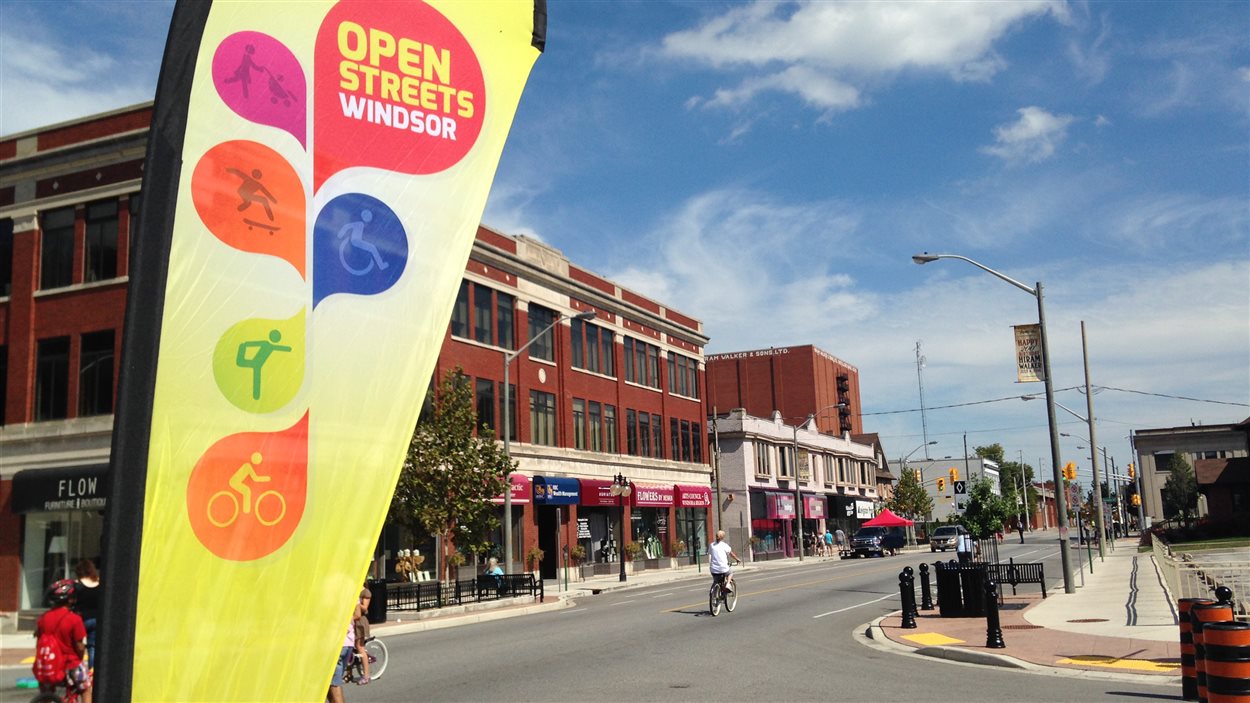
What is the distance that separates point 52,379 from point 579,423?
22583mm

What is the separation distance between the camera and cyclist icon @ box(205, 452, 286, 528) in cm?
202

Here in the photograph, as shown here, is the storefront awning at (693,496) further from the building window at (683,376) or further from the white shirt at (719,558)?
the white shirt at (719,558)

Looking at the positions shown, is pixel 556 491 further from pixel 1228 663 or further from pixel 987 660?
pixel 1228 663

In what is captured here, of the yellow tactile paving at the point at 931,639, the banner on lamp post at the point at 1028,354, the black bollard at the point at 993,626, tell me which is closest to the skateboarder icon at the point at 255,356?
the black bollard at the point at 993,626

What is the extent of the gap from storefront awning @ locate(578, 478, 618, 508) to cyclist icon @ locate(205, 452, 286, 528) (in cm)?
4227

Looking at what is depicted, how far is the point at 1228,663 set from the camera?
333 inches

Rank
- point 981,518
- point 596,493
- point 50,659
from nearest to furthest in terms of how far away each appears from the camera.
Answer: point 50,659 < point 981,518 < point 596,493

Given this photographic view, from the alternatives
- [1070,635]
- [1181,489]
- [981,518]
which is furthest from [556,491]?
[1181,489]

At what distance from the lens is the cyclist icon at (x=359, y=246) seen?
2.32 m

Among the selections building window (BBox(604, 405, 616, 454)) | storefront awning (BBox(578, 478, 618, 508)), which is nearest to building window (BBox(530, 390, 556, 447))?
storefront awning (BBox(578, 478, 618, 508))

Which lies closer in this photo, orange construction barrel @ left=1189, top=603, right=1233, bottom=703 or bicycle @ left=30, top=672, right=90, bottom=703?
orange construction barrel @ left=1189, top=603, right=1233, bottom=703

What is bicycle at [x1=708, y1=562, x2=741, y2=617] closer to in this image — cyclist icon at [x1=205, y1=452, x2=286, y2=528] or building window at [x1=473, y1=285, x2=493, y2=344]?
building window at [x1=473, y1=285, x2=493, y2=344]

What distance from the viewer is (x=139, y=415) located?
1965mm

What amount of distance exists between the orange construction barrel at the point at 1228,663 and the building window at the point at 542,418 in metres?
34.3
